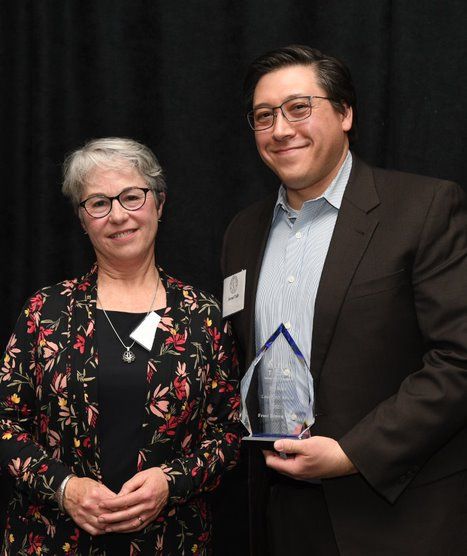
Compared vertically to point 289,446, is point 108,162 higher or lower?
higher

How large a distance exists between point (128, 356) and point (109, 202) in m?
0.45

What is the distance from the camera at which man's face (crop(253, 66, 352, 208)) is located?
6.69 ft

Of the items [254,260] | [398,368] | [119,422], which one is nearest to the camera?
[398,368]

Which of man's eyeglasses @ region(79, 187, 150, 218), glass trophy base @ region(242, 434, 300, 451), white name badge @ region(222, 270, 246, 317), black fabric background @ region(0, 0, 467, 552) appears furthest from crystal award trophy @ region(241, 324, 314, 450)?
black fabric background @ region(0, 0, 467, 552)

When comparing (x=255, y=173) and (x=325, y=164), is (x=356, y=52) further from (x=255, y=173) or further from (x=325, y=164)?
(x=325, y=164)

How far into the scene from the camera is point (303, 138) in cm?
205

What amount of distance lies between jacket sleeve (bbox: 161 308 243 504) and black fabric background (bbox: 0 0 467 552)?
0.69 metres

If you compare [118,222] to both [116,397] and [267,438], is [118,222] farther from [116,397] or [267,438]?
[267,438]

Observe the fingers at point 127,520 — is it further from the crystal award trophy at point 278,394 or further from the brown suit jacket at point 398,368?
the brown suit jacket at point 398,368

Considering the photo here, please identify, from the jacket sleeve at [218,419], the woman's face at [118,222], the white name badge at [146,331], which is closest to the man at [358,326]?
the jacket sleeve at [218,419]

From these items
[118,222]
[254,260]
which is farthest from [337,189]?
[118,222]

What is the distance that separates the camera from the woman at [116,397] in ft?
6.78

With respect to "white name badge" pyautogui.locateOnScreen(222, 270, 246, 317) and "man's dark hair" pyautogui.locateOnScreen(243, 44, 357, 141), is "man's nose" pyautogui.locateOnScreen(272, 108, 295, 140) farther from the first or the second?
"white name badge" pyautogui.locateOnScreen(222, 270, 246, 317)

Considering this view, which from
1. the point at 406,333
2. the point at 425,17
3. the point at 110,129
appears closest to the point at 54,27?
the point at 110,129
